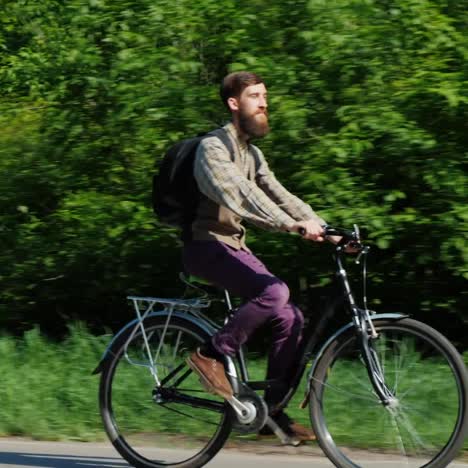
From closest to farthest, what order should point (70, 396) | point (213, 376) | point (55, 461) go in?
point (213, 376) → point (55, 461) → point (70, 396)

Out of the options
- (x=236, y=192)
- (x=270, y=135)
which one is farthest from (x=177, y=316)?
(x=270, y=135)

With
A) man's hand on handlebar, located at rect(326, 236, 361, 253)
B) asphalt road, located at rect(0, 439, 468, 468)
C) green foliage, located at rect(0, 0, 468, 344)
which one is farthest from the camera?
green foliage, located at rect(0, 0, 468, 344)

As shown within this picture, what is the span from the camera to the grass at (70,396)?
5348 mm

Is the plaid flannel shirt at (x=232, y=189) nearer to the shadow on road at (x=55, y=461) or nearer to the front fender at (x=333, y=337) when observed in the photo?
the front fender at (x=333, y=337)

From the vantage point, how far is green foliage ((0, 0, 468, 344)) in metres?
6.88

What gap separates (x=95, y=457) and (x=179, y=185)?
150cm

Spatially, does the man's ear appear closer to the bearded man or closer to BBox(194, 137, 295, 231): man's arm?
the bearded man

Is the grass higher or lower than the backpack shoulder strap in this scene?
lower

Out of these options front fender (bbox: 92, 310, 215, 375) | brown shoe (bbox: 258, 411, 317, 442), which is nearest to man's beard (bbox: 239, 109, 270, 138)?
front fender (bbox: 92, 310, 215, 375)

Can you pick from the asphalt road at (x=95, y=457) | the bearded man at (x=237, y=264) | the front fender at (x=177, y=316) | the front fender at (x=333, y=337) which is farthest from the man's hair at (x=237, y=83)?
the asphalt road at (x=95, y=457)

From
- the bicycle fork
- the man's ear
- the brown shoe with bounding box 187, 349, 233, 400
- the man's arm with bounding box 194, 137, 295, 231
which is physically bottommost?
the brown shoe with bounding box 187, 349, 233, 400

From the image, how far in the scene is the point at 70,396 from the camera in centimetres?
652

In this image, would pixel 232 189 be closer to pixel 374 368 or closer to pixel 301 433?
pixel 374 368

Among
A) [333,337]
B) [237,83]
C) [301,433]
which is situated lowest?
[301,433]
